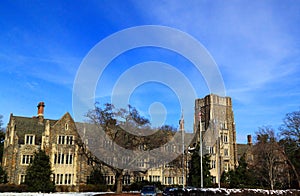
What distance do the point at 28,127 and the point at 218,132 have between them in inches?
1579

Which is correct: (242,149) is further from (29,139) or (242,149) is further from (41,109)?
(29,139)

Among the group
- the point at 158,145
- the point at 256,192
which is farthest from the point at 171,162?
the point at 256,192

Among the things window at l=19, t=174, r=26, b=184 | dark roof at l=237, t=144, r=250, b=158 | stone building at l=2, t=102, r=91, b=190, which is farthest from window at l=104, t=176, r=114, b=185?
dark roof at l=237, t=144, r=250, b=158

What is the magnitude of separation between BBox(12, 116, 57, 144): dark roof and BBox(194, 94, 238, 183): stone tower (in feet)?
103

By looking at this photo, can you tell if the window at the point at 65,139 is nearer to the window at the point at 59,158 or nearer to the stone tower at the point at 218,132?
the window at the point at 59,158

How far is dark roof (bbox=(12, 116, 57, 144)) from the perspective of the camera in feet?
175

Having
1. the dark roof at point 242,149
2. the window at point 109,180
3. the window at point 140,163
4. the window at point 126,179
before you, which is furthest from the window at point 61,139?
the dark roof at point 242,149

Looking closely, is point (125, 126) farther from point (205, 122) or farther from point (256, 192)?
point (205, 122)

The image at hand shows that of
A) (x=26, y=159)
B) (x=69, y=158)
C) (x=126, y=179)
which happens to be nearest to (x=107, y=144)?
(x=69, y=158)

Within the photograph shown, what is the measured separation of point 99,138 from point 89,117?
3664 mm

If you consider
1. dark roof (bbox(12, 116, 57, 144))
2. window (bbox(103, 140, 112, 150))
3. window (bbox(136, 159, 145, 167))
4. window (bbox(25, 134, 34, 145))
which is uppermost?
dark roof (bbox(12, 116, 57, 144))

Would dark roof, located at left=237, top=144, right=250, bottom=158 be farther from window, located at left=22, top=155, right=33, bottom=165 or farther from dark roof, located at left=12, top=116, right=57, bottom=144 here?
window, located at left=22, top=155, right=33, bottom=165

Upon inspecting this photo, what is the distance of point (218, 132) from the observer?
238 ft

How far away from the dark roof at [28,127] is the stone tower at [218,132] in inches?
1233
